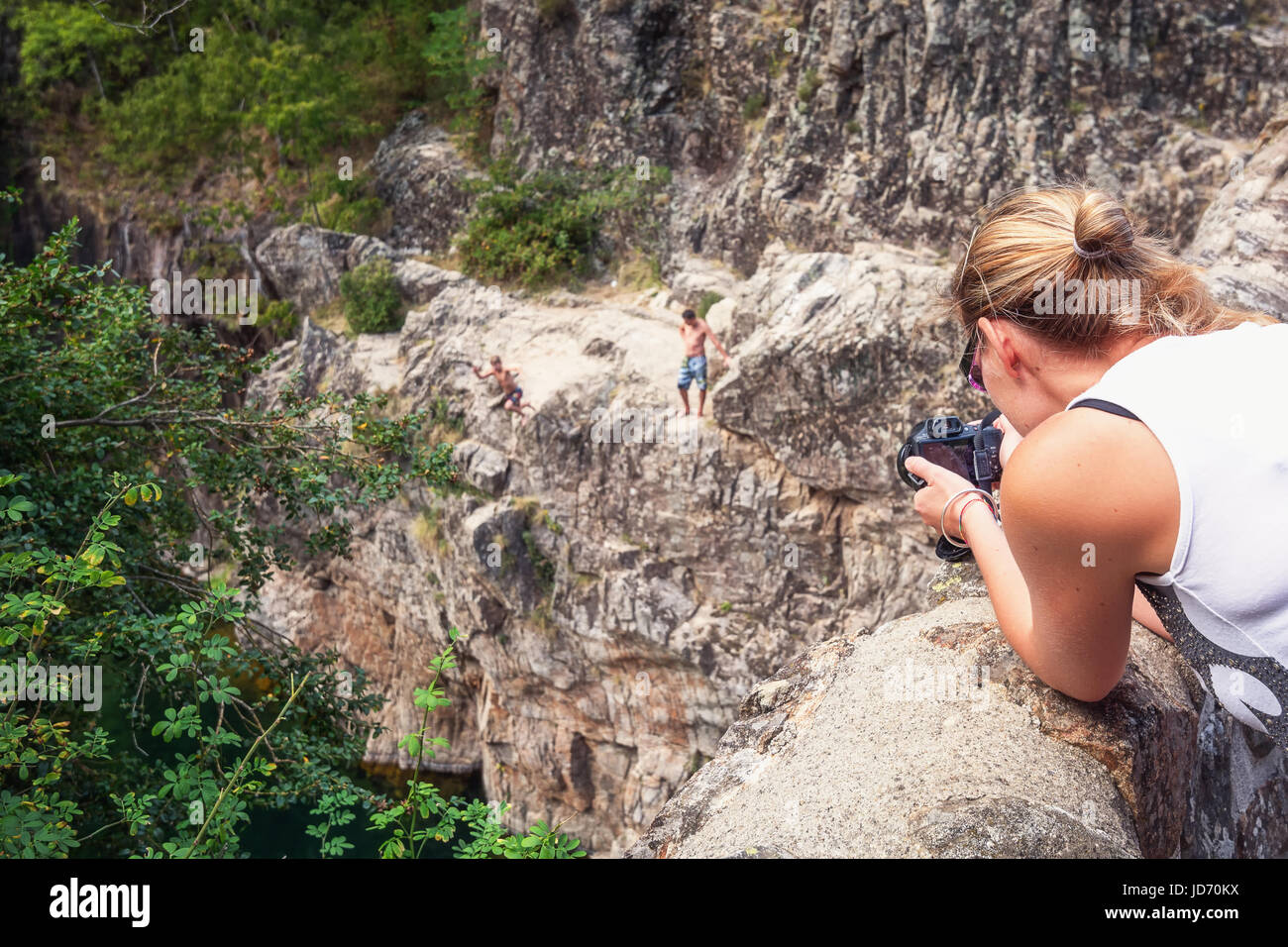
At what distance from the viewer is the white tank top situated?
1.51m

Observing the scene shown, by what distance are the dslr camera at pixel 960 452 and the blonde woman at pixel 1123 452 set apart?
1.45 feet

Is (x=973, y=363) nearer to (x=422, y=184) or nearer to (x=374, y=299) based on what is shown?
(x=374, y=299)

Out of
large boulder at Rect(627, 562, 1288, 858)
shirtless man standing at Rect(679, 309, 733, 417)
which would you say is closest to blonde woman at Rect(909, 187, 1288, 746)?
large boulder at Rect(627, 562, 1288, 858)

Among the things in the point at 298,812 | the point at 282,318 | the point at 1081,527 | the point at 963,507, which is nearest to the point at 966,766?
the point at 963,507

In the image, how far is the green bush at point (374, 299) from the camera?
17578mm

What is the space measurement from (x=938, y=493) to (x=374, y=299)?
16647 millimetres

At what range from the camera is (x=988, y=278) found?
2.11 meters

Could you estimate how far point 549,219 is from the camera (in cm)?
1697

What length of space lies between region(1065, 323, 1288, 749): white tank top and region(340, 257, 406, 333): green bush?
17277 mm

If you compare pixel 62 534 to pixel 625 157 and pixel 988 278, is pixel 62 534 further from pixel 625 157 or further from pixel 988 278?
pixel 625 157

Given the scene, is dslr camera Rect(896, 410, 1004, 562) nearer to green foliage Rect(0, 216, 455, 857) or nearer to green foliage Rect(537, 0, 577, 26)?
green foliage Rect(0, 216, 455, 857)

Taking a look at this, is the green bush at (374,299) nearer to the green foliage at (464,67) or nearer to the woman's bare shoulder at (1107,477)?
the green foliage at (464,67)

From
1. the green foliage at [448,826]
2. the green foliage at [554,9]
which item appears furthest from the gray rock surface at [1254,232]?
the green foliage at [554,9]
